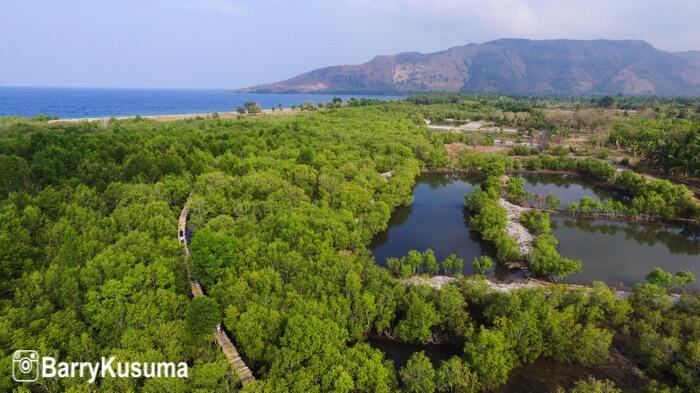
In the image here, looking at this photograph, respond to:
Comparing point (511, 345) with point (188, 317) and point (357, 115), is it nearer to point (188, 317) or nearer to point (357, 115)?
point (188, 317)

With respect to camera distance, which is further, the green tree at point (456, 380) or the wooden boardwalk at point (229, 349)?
the green tree at point (456, 380)

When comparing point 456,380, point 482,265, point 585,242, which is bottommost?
point 585,242

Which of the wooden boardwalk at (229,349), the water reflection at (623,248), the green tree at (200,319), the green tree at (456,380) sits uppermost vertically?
the green tree at (200,319)

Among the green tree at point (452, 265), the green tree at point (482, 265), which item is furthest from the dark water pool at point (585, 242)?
the green tree at point (452, 265)

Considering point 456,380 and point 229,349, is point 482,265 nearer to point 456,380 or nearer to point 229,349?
point 456,380

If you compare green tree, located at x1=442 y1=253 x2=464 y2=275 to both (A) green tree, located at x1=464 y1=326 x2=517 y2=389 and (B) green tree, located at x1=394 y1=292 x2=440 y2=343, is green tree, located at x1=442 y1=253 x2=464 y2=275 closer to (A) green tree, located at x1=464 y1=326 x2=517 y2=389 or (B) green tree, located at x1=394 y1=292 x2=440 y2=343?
(B) green tree, located at x1=394 y1=292 x2=440 y2=343

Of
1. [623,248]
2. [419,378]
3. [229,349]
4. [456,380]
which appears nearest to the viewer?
[419,378]

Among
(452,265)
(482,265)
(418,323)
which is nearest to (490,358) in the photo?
(418,323)

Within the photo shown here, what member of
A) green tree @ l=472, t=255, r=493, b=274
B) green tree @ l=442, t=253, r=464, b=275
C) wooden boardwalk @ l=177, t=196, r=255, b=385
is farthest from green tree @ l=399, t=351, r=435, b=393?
green tree @ l=472, t=255, r=493, b=274

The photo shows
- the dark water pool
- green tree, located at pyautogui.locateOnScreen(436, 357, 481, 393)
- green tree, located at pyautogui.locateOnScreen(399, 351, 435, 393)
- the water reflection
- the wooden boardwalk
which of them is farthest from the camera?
the dark water pool

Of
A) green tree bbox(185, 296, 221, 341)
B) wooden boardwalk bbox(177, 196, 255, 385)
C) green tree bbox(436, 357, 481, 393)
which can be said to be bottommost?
green tree bbox(436, 357, 481, 393)

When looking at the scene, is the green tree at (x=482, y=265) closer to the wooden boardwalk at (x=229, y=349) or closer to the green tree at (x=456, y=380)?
the green tree at (x=456, y=380)
